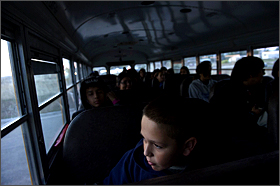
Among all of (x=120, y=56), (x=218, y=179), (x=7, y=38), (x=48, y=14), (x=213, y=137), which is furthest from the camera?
(x=120, y=56)

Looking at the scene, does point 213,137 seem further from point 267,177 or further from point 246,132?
point 246,132

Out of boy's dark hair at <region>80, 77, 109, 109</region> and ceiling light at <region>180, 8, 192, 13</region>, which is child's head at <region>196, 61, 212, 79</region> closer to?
ceiling light at <region>180, 8, 192, 13</region>

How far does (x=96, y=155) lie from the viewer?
5.02 ft

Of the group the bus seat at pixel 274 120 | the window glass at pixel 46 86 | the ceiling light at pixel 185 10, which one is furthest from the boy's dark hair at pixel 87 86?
the ceiling light at pixel 185 10

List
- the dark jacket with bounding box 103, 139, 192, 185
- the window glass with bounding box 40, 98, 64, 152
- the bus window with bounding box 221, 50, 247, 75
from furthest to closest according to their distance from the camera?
the bus window with bounding box 221, 50, 247, 75, the window glass with bounding box 40, 98, 64, 152, the dark jacket with bounding box 103, 139, 192, 185

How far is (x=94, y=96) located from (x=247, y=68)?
1.99 meters

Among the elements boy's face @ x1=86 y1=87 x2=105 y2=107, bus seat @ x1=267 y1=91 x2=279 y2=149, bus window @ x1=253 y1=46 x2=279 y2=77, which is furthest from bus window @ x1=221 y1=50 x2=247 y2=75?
boy's face @ x1=86 y1=87 x2=105 y2=107

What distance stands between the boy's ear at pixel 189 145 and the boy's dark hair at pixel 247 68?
1.59m

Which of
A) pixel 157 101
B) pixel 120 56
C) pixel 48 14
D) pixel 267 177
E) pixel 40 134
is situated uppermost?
pixel 120 56

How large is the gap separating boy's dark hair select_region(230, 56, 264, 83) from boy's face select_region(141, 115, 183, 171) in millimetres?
1652

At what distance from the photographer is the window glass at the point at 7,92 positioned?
1.45m

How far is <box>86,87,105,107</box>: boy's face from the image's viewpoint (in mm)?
2398

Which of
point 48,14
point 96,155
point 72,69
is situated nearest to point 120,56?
point 72,69

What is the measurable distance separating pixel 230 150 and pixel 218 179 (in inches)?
24.1
